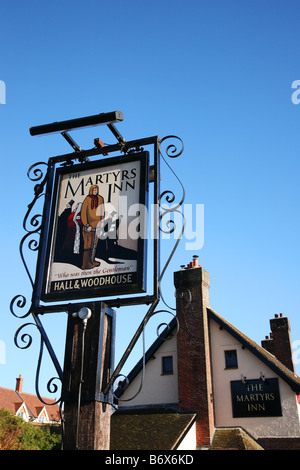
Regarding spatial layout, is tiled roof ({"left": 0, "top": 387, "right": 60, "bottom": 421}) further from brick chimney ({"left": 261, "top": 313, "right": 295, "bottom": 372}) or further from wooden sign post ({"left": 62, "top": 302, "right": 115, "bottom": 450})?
wooden sign post ({"left": 62, "top": 302, "right": 115, "bottom": 450})

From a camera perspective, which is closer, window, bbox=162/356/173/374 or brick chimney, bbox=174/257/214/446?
brick chimney, bbox=174/257/214/446

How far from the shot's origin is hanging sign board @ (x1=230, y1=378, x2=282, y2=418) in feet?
53.9

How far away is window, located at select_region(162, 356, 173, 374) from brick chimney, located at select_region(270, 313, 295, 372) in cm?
598

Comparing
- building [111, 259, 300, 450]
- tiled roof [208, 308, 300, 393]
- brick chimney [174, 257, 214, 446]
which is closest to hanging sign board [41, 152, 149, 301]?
brick chimney [174, 257, 214, 446]

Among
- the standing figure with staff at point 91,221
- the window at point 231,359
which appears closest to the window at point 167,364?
the window at point 231,359

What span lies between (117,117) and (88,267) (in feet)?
6.89

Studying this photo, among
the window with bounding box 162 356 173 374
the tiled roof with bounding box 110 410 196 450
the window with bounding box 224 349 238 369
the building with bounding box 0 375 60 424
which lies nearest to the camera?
the tiled roof with bounding box 110 410 196 450

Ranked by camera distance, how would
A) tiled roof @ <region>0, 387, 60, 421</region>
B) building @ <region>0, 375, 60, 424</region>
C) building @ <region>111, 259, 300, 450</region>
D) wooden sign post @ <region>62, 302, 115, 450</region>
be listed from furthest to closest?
building @ <region>0, 375, 60, 424</region>
tiled roof @ <region>0, 387, 60, 421</region>
building @ <region>111, 259, 300, 450</region>
wooden sign post @ <region>62, 302, 115, 450</region>

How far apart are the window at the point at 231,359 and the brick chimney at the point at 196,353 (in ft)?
2.63

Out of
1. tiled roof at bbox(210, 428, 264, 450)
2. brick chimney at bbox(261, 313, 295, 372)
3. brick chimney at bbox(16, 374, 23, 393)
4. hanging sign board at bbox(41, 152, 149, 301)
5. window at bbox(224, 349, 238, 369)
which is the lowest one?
tiled roof at bbox(210, 428, 264, 450)

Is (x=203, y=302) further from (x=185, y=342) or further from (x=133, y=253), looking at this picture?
(x=133, y=253)

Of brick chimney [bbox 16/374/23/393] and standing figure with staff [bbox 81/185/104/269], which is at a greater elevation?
brick chimney [bbox 16/374/23/393]

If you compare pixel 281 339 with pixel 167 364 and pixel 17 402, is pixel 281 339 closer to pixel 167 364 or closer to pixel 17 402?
pixel 167 364

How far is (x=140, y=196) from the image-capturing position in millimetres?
5980
